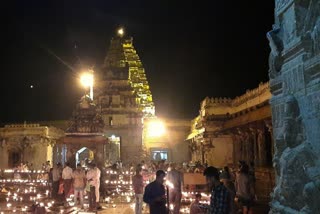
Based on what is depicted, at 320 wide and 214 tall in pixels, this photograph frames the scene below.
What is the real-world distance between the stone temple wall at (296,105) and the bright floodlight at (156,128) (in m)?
43.8

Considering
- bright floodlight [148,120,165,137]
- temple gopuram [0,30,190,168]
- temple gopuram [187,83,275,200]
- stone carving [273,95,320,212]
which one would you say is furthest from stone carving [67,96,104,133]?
bright floodlight [148,120,165,137]

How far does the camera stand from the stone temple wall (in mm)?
3738

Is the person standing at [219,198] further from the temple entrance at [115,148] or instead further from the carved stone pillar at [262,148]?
the temple entrance at [115,148]

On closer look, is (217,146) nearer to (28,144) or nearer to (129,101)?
(129,101)

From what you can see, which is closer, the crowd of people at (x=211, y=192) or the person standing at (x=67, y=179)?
the crowd of people at (x=211, y=192)

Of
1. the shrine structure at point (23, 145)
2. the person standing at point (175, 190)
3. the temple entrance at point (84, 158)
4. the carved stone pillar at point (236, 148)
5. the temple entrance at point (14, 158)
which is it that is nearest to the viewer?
the person standing at point (175, 190)

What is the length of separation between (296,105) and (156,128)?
44.6 m

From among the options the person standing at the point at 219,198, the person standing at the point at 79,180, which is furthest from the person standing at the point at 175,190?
the person standing at the point at 219,198

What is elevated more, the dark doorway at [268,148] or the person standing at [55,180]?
the dark doorway at [268,148]

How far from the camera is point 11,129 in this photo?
137 feet

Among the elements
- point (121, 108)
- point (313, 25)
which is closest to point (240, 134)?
point (121, 108)

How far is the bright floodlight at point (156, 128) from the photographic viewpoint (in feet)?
159

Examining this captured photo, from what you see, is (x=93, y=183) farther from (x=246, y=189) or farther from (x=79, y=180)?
(x=246, y=189)

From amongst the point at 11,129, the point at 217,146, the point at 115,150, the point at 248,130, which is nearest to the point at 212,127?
the point at 217,146
